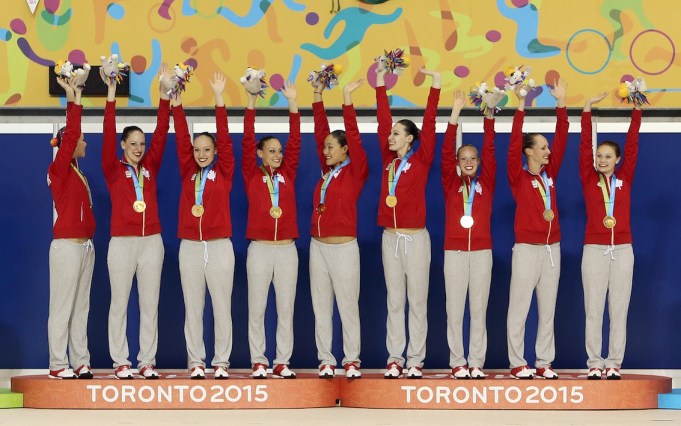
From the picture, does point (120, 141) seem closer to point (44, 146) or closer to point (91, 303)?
point (44, 146)

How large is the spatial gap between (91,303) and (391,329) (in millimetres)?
2379

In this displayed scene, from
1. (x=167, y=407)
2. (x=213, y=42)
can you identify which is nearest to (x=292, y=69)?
(x=213, y=42)

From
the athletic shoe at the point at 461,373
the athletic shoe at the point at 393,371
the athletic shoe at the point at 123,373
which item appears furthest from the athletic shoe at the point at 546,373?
the athletic shoe at the point at 123,373

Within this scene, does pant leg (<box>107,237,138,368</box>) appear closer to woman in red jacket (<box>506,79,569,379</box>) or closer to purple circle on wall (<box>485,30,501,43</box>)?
woman in red jacket (<box>506,79,569,379</box>)

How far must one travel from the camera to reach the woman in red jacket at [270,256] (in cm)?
778

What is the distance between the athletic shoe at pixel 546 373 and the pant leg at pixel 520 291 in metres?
0.12

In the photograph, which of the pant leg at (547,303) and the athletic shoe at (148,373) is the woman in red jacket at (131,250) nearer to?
the athletic shoe at (148,373)

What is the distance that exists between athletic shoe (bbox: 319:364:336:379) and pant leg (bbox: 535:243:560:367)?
1391mm

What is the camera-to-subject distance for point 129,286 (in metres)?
7.81

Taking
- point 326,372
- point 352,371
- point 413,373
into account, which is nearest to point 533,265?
point 413,373

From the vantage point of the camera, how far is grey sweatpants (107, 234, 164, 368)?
7758mm

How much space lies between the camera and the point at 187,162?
7.95 m
